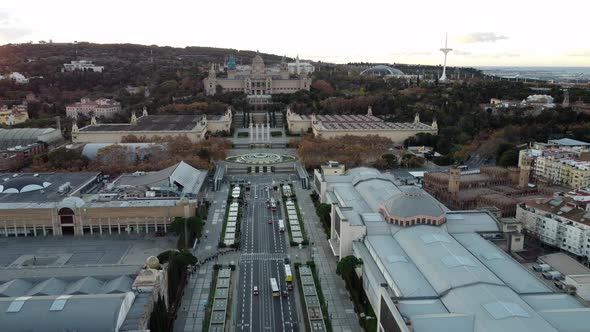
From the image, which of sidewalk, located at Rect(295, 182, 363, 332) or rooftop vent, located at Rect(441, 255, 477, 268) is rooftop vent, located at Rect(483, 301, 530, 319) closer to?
Result: rooftop vent, located at Rect(441, 255, 477, 268)

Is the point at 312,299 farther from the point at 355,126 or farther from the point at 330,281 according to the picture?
the point at 355,126

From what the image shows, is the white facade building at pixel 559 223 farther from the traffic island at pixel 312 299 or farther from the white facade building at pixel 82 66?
the white facade building at pixel 82 66

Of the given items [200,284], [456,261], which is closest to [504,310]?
[456,261]

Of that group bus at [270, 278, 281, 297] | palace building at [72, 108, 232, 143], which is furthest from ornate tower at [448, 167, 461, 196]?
palace building at [72, 108, 232, 143]

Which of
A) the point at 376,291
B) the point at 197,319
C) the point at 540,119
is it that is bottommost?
the point at 197,319

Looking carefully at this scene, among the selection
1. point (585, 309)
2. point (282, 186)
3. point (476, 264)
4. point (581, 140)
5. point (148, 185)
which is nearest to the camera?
point (585, 309)

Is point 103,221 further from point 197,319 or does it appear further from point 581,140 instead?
point 581,140

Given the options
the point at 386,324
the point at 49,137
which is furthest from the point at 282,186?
the point at 49,137
